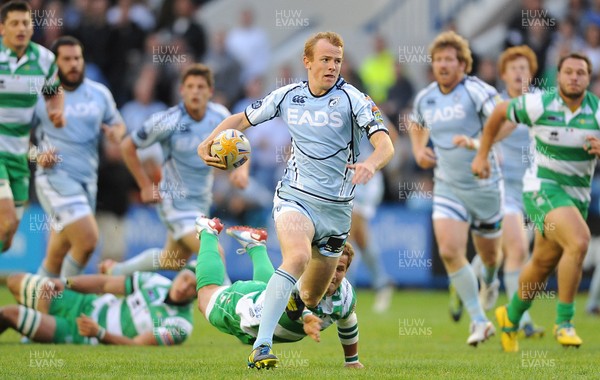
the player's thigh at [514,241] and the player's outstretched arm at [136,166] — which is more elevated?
the player's outstretched arm at [136,166]

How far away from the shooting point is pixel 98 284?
441 inches

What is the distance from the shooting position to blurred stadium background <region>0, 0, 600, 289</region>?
61.4 feet

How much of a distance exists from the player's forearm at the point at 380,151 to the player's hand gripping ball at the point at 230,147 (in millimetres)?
1127

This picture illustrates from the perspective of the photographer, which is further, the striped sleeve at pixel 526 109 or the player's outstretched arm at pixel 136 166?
the player's outstretched arm at pixel 136 166

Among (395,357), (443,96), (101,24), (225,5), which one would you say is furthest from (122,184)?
(395,357)

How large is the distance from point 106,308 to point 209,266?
2.19 metres

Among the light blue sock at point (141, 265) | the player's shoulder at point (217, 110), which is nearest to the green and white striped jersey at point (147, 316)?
the light blue sock at point (141, 265)

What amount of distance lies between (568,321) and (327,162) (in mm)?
3336

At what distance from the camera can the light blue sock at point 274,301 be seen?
8.06 metres

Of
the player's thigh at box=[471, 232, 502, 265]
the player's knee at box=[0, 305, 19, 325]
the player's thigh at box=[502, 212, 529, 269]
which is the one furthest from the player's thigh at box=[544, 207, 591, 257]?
the player's knee at box=[0, 305, 19, 325]

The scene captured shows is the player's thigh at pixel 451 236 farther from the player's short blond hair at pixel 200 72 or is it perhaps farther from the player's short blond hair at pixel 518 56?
the player's short blond hair at pixel 200 72

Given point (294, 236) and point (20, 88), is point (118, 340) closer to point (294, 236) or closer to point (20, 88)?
point (20, 88)

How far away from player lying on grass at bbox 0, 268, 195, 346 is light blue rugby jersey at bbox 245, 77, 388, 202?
2.52 m

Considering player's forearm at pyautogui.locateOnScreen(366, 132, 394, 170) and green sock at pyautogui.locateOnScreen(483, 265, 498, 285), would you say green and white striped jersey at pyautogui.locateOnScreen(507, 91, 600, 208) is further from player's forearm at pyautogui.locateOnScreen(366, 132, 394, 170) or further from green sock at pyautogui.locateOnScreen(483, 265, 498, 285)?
player's forearm at pyautogui.locateOnScreen(366, 132, 394, 170)
